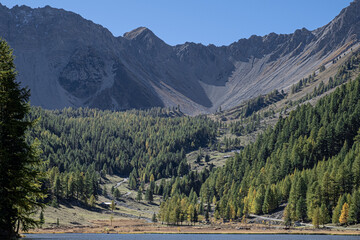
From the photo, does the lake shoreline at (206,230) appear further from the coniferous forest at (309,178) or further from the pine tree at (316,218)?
the coniferous forest at (309,178)

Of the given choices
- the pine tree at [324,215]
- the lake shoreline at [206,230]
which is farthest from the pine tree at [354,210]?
the pine tree at [324,215]

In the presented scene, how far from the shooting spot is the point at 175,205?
150625 millimetres

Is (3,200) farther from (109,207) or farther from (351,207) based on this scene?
(109,207)

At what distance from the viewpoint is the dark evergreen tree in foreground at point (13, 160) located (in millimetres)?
27766

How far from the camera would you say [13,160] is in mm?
28766

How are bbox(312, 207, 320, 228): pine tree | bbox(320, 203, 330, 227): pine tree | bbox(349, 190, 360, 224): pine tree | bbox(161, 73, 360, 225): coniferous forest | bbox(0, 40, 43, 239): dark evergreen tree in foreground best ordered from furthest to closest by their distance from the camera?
bbox(161, 73, 360, 225): coniferous forest, bbox(320, 203, 330, 227): pine tree, bbox(312, 207, 320, 228): pine tree, bbox(349, 190, 360, 224): pine tree, bbox(0, 40, 43, 239): dark evergreen tree in foreground

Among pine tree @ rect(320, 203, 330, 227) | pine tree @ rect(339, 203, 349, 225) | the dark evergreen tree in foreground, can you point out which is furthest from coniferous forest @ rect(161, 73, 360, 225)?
the dark evergreen tree in foreground

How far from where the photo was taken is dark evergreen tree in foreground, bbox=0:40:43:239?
2777 cm

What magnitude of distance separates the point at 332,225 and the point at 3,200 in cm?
10526

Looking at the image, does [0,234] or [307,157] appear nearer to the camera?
[0,234]

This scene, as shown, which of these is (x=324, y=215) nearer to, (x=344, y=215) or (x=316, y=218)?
(x=316, y=218)

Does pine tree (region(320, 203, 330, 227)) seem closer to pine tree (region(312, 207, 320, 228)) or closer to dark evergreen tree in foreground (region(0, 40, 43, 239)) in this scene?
pine tree (region(312, 207, 320, 228))

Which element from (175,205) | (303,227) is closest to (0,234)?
(303,227)

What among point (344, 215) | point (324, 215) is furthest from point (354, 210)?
point (324, 215)
